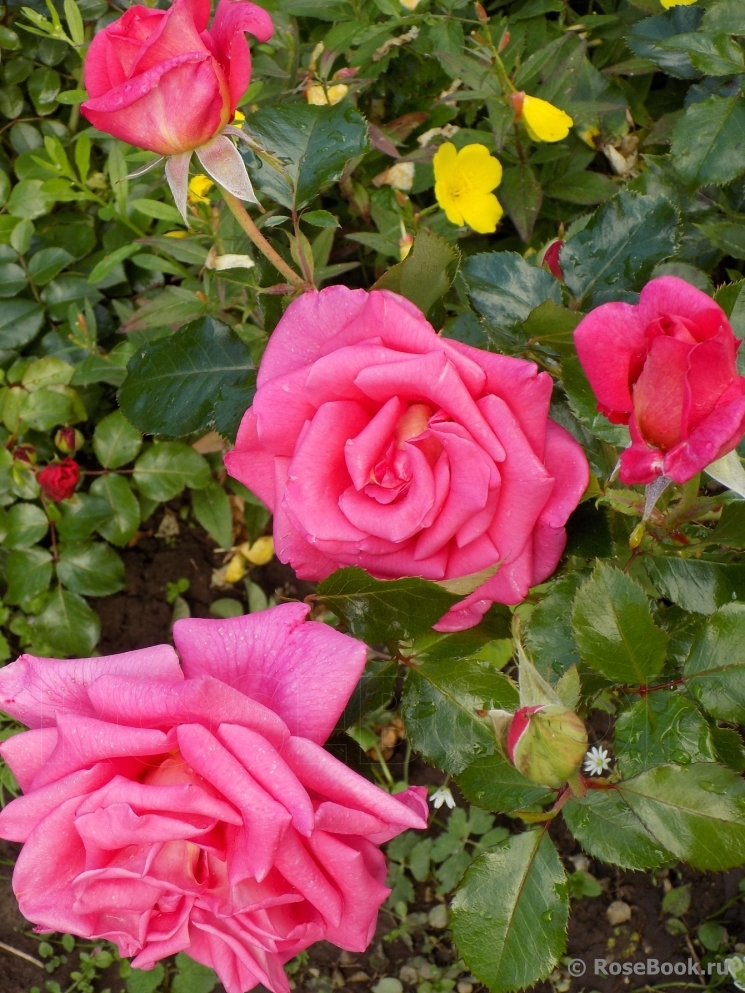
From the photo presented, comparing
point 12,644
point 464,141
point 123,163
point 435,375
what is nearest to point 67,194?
A: point 123,163

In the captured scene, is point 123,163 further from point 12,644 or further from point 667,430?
point 667,430

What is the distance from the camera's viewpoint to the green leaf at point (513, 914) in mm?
713

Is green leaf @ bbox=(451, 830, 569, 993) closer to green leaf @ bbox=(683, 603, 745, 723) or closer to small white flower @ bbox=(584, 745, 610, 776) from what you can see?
green leaf @ bbox=(683, 603, 745, 723)

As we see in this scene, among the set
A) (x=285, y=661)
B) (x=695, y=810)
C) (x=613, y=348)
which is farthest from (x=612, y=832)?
(x=613, y=348)

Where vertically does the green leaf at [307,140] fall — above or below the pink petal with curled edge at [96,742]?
above

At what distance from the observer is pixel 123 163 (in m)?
1.45

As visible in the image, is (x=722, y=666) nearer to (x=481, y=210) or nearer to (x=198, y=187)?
(x=481, y=210)

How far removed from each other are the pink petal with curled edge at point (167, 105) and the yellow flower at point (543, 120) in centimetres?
58

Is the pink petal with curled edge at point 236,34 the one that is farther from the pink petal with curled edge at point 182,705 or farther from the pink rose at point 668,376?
the pink petal with curled edge at point 182,705

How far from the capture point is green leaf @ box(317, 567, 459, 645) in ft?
2.10

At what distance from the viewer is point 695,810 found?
673mm

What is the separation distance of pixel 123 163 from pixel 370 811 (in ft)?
4.04

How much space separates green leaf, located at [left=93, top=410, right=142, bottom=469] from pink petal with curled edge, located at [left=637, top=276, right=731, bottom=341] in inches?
49.4

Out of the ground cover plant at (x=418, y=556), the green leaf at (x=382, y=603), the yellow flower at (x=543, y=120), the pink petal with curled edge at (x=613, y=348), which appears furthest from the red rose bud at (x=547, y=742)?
the yellow flower at (x=543, y=120)
